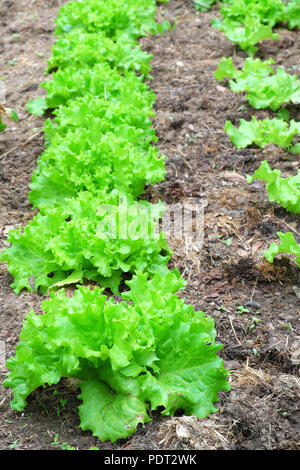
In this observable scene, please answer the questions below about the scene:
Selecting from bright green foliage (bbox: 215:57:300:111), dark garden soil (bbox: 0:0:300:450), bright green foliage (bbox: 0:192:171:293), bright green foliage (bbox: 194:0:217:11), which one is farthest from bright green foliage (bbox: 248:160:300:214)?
bright green foliage (bbox: 194:0:217:11)

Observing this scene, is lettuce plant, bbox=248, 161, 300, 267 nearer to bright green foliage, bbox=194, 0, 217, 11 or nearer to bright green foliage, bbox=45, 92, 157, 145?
bright green foliage, bbox=45, 92, 157, 145

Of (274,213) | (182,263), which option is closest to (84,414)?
(182,263)

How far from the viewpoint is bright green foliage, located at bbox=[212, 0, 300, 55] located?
6.71 m

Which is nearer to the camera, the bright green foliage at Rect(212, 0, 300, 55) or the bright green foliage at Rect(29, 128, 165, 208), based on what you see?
the bright green foliage at Rect(29, 128, 165, 208)

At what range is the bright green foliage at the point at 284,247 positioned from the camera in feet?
12.2

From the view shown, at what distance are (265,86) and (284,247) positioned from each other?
238 centimetres

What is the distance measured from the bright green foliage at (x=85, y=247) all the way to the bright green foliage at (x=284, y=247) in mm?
695

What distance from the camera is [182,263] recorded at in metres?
4.06

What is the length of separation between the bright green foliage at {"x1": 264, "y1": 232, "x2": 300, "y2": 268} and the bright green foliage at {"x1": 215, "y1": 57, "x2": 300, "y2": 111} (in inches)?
81.4

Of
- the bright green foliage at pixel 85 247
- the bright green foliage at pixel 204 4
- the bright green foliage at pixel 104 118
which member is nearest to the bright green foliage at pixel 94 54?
the bright green foliage at pixel 104 118

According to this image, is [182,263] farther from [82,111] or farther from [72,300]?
[82,111]

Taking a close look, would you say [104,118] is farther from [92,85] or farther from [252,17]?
[252,17]

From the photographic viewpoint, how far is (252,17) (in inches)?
275

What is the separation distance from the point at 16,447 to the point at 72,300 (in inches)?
30.6
